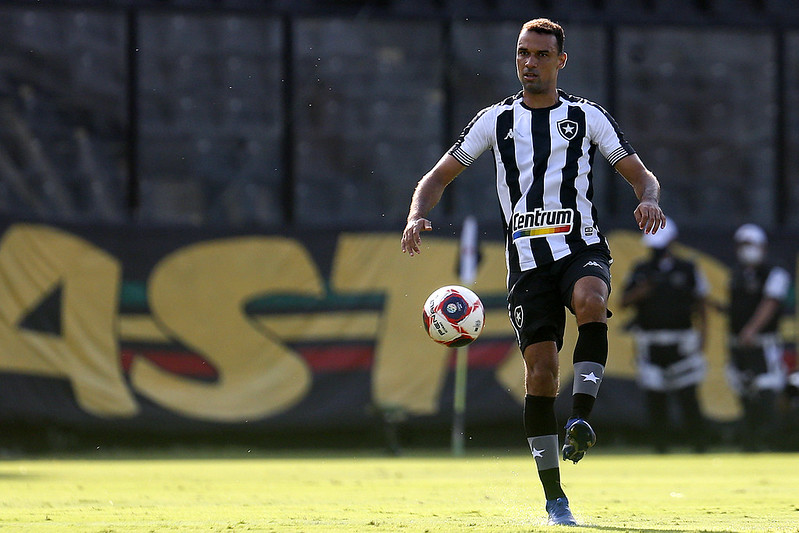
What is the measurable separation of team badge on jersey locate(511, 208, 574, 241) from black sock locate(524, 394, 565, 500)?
33.5 inches

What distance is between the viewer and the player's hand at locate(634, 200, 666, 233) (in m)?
6.77

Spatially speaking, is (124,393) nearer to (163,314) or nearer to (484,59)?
(163,314)

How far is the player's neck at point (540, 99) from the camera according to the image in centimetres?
720

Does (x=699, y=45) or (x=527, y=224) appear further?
(x=699, y=45)

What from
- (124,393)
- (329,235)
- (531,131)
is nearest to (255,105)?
(329,235)

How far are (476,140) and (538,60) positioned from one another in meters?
0.55

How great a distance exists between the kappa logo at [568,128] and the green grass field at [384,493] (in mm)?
1982

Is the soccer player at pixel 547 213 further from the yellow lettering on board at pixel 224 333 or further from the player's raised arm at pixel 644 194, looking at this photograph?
the yellow lettering on board at pixel 224 333

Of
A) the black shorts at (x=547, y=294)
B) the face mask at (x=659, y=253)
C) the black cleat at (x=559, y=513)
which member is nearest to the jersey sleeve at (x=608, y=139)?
the black shorts at (x=547, y=294)

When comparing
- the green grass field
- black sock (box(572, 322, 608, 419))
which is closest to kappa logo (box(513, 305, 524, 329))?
black sock (box(572, 322, 608, 419))

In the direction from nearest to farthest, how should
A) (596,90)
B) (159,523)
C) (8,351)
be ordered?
(159,523) < (8,351) < (596,90)

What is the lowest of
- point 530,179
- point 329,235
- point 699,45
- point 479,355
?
point 479,355

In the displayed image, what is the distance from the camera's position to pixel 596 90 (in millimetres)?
17219

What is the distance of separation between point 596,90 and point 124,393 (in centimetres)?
684
